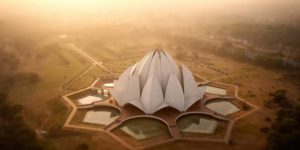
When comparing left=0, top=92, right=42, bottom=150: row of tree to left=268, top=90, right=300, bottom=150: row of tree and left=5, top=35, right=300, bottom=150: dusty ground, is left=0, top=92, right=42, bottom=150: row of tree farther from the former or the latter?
left=268, top=90, right=300, bottom=150: row of tree

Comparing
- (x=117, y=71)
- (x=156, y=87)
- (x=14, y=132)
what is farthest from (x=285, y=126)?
(x=117, y=71)

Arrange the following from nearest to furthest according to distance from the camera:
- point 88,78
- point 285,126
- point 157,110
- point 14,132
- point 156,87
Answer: point 14,132 < point 285,126 < point 157,110 < point 156,87 < point 88,78

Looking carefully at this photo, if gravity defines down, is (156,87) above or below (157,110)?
above

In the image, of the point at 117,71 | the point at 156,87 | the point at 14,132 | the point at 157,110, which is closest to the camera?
the point at 14,132

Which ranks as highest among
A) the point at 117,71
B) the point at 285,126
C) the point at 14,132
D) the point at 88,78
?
the point at 117,71

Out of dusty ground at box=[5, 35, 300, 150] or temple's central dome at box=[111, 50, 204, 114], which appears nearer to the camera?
dusty ground at box=[5, 35, 300, 150]

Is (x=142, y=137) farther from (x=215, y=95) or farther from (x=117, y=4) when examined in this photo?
(x=117, y=4)

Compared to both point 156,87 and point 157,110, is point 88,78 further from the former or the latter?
point 157,110

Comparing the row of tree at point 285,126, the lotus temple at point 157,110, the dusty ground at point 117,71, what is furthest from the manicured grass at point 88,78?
the row of tree at point 285,126

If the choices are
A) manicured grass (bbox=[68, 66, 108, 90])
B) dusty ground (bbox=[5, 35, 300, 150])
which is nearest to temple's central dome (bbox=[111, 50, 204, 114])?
dusty ground (bbox=[5, 35, 300, 150])
